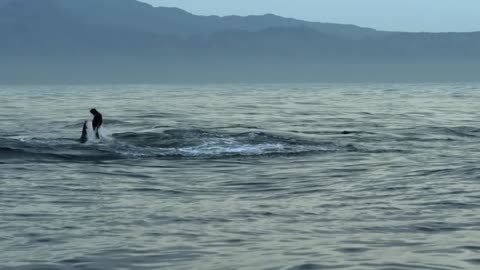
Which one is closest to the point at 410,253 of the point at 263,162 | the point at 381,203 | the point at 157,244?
the point at 157,244

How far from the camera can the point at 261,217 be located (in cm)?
1403

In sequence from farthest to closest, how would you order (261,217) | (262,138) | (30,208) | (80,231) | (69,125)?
(69,125)
(262,138)
(30,208)
(261,217)
(80,231)

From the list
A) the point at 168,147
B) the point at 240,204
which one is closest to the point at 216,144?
the point at 168,147

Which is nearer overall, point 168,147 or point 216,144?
point 168,147

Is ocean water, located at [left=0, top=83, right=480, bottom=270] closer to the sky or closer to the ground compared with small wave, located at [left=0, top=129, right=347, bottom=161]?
closer to the sky

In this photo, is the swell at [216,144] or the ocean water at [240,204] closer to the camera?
the ocean water at [240,204]

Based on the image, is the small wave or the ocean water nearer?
the ocean water

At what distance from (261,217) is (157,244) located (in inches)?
103

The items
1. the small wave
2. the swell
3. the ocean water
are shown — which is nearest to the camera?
the ocean water

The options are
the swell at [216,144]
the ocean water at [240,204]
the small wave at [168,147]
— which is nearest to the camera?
the ocean water at [240,204]

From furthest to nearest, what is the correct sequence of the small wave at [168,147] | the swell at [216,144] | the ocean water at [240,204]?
the swell at [216,144], the small wave at [168,147], the ocean water at [240,204]

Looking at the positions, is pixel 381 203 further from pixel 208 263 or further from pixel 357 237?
pixel 208 263

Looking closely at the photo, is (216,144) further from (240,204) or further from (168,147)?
(240,204)

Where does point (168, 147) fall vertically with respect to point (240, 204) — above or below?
below
